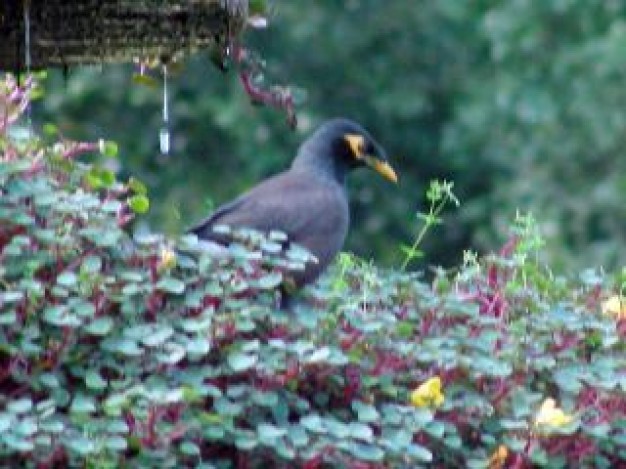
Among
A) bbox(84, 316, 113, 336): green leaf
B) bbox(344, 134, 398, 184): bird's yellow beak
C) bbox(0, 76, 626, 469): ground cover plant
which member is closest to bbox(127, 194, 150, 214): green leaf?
bbox(0, 76, 626, 469): ground cover plant

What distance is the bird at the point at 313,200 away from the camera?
656 cm

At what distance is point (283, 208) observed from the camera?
22.4ft

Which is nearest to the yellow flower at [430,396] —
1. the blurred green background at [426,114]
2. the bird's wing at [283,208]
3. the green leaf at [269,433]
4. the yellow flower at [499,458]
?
the yellow flower at [499,458]

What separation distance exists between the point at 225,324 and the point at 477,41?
15.3 m

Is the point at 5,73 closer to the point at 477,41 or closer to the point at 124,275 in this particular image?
the point at 124,275

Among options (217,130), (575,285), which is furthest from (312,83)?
(575,285)

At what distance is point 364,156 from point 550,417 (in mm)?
3319

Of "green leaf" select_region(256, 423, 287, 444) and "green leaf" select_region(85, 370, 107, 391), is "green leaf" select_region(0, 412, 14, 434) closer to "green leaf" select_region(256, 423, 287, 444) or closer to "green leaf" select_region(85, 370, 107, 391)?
"green leaf" select_region(85, 370, 107, 391)

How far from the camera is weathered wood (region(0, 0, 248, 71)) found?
500cm

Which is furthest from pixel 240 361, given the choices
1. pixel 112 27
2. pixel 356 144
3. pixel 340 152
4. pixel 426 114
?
pixel 426 114

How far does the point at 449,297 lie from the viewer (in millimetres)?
5172

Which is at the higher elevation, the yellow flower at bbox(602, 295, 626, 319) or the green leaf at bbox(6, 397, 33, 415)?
the yellow flower at bbox(602, 295, 626, 319)

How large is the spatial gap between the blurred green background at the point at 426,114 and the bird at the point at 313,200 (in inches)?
318

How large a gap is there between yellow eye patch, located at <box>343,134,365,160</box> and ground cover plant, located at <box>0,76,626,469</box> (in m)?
2.73
